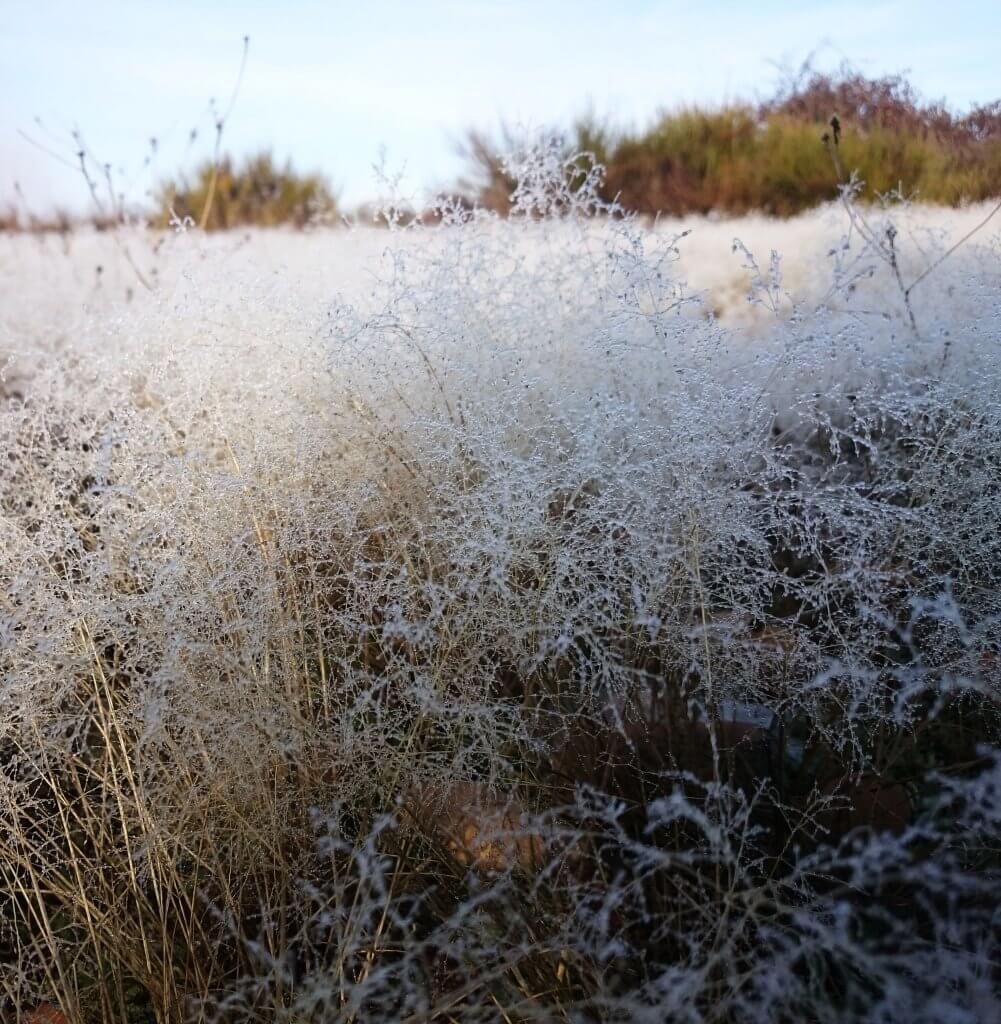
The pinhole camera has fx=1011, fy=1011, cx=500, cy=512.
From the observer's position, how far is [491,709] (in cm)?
137

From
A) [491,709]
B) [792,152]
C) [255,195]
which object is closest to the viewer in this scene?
[491,709]

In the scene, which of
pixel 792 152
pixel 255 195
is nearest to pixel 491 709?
pixel 792 152

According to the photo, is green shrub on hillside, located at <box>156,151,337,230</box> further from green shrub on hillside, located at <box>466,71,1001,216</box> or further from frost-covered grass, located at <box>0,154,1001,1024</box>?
frost-covered grass, located at <box>0,154,1001,1024</box>

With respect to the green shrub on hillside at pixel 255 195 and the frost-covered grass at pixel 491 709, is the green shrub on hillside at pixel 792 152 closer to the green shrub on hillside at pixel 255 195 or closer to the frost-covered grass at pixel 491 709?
the frost-covered grass at pixel 491 709

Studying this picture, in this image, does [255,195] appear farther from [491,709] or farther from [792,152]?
[491,709]

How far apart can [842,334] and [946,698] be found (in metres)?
0.71

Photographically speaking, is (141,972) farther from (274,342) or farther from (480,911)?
(274,342)

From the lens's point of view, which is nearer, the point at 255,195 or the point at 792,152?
the point at 792,152

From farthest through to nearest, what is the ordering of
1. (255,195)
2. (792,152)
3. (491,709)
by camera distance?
(255,195) < (792,152) < (491,709)

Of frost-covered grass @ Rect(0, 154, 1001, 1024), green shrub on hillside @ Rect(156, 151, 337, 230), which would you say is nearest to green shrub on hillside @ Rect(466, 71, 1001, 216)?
frost-covered grass @ Rect(0, 154, 1001, 1024)

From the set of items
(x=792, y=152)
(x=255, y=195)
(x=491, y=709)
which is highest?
(x=255, y=195)

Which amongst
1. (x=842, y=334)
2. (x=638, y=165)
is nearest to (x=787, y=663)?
(x=842, y=334)

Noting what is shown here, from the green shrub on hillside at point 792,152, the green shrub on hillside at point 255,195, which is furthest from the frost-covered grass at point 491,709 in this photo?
the green shrub on hillside at point 255,195

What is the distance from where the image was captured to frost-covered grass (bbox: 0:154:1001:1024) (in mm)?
1234
